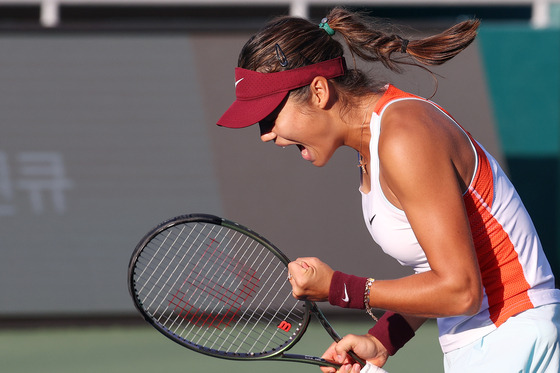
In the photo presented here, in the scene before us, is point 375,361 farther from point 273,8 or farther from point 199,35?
point 273,8

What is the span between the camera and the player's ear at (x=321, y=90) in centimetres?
188

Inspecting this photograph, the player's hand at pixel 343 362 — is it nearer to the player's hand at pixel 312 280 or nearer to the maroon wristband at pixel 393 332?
the maroon wristband at pixel 393 332

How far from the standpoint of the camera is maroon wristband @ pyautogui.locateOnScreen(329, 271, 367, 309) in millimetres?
1878

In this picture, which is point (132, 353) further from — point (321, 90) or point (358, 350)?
point (321, 90)

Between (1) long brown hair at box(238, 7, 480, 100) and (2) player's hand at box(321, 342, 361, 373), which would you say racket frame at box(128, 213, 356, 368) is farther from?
(1) long brown hair at box(238, 7, 480, 100)

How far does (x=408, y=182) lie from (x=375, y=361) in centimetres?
84

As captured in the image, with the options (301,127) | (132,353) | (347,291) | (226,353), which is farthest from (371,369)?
(132,353)

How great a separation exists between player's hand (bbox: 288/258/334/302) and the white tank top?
5.9 inches

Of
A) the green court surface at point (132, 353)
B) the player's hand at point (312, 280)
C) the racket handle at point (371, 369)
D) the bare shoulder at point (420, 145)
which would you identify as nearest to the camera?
the bare shoulder at point (420, 145)

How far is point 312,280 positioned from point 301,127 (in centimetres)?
35

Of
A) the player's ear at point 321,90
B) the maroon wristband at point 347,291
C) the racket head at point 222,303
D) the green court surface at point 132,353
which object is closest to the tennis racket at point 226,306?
the racket head at point 222,303

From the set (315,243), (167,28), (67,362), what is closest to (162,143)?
(167,28)

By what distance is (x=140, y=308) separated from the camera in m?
2.59

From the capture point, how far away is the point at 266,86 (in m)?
1.89
